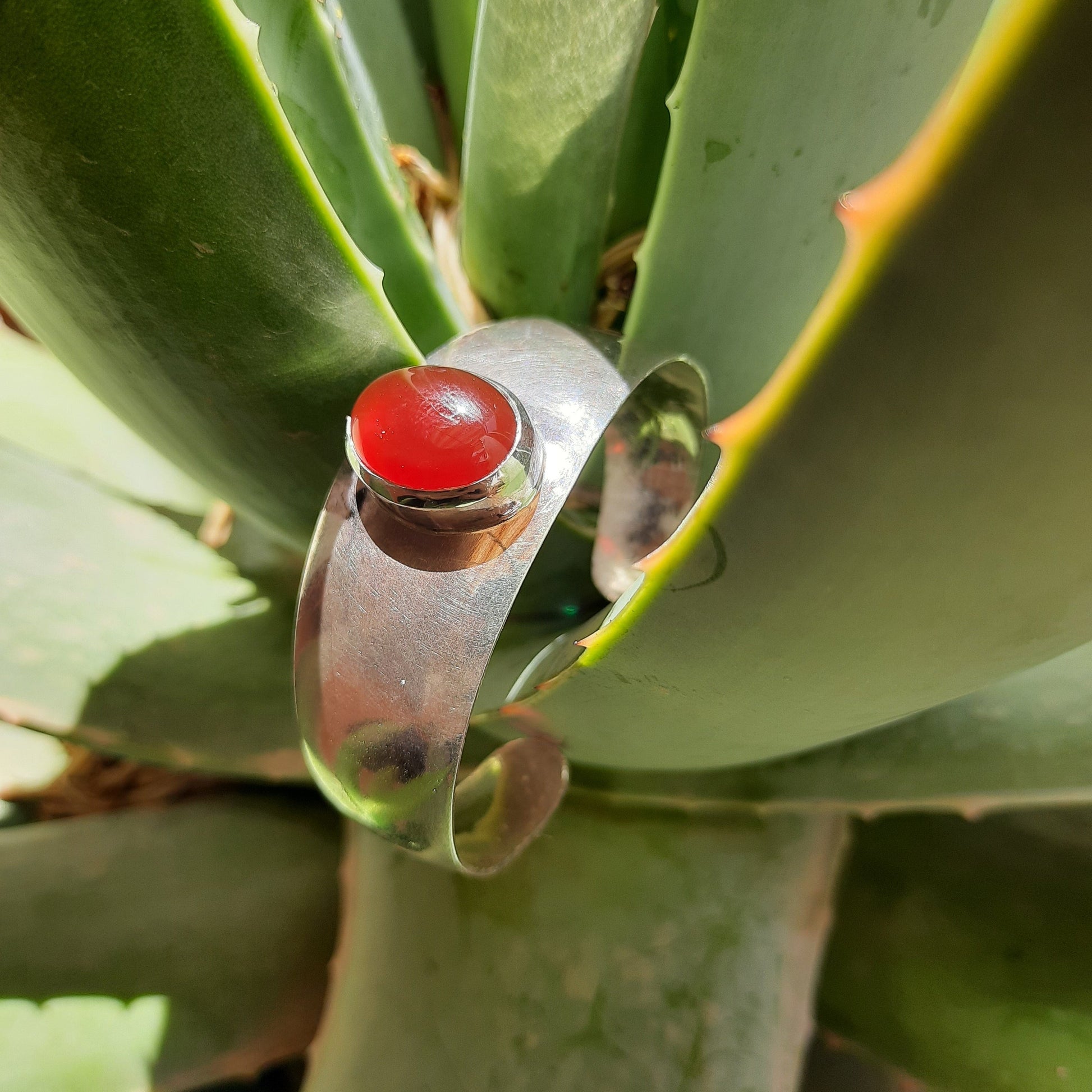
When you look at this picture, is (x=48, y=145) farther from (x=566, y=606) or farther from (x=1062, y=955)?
(x=1062, y=955)

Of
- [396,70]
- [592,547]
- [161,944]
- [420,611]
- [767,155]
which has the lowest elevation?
[161,944]

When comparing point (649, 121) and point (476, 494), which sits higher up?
point (649, 121)

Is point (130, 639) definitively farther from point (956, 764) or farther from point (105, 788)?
point (956, 764)

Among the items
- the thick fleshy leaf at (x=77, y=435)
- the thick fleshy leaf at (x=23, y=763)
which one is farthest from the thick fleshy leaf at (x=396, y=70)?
the thick fleshy leaf at (x=23, y=763)

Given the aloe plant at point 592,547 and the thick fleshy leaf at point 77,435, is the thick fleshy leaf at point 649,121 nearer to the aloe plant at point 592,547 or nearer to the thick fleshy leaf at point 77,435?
the aloe plant at point 592,547

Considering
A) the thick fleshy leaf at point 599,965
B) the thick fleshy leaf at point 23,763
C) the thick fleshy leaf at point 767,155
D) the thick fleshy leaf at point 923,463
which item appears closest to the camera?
the thick fleshy leaf at point 923,463

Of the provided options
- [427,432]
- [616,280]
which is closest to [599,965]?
[427,432]
